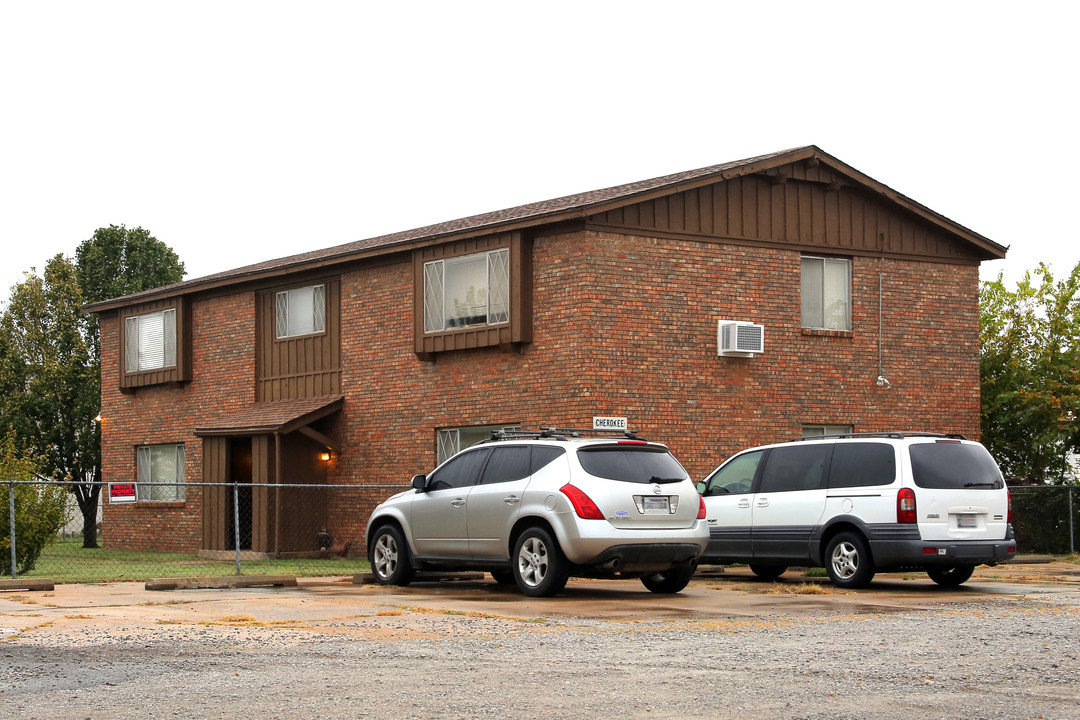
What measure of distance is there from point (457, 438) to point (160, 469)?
976 centimetres

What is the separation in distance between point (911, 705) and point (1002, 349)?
23.4m

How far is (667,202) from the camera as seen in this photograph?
22.8m

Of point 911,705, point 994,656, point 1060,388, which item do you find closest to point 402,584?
point 994,656

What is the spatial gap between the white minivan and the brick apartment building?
16.1 feet

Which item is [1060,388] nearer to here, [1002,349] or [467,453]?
[1002,349]

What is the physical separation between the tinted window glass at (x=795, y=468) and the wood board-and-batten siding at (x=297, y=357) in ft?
36.9

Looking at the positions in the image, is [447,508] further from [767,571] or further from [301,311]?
[301,311]

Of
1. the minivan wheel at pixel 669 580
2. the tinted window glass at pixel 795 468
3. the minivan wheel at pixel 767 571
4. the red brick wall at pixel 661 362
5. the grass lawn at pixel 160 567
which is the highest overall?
the red brick wall at pixel 661 362

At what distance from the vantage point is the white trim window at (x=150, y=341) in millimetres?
30500

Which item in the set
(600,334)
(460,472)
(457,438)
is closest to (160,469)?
(457,438)

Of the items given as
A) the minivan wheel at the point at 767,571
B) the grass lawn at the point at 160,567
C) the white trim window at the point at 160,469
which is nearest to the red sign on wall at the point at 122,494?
the grass lawn at the point at 160,567

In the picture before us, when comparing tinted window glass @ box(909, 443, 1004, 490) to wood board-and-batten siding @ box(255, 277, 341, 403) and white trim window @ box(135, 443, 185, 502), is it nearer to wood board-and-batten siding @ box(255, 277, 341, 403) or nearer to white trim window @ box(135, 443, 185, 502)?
wood board-and-batten siding @ box(255, 277, 341, 403)

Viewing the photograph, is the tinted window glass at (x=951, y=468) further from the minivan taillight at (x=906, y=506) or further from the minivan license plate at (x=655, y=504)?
the minivan license plate at (x=655, y=504)

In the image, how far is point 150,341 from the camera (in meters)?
31.2
